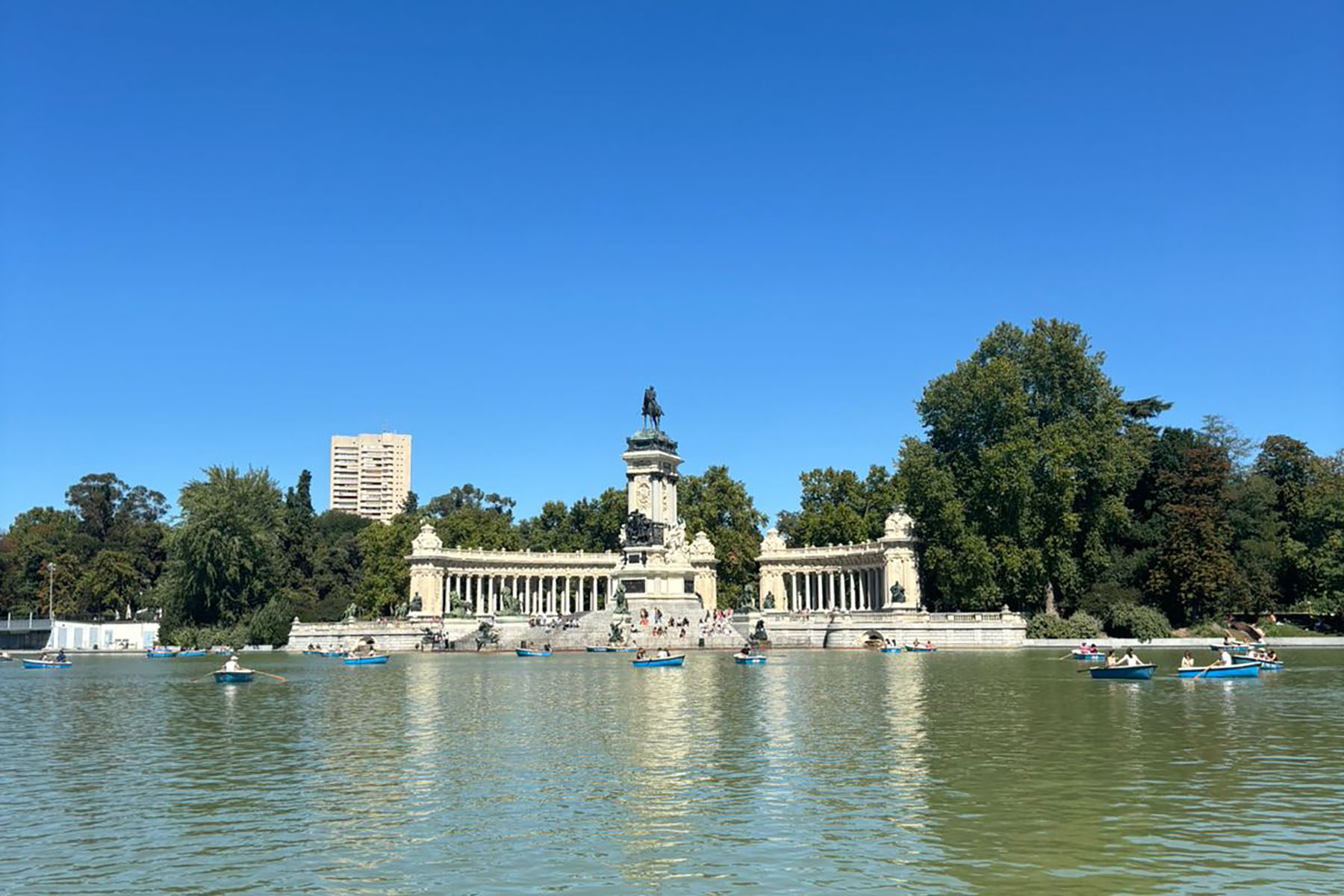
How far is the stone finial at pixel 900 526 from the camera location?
8638 cm

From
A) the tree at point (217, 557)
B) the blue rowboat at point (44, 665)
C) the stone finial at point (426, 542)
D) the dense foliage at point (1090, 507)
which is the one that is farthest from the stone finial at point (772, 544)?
the blue rowboat at point (44, 665)

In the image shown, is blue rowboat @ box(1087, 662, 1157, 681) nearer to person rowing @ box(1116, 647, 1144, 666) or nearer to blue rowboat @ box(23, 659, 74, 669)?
person rowing @ box(1116, 647, 1144, 666)

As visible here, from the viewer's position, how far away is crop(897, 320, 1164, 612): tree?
→ 77.1 meters

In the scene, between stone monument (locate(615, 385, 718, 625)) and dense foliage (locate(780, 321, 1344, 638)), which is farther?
stone monument (locate(615, 385, 718, 625))

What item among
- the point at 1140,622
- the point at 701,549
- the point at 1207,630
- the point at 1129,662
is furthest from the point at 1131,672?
the point at 701,549

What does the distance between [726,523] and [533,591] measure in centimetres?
1880

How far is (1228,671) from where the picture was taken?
43.3 m

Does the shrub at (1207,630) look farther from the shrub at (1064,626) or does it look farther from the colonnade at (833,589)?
the colonnade at (833,589)

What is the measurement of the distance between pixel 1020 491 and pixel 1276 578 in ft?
62.3

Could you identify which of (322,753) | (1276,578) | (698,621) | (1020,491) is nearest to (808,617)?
(698,621)

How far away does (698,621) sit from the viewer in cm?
8131

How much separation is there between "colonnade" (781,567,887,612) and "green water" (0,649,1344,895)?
175 ft

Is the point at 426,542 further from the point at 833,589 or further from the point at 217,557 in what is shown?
the point at 833,589

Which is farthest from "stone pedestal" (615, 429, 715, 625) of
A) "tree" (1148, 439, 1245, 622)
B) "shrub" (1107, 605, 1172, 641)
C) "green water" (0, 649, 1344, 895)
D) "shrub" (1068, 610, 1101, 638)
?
"green water" (0, 649, 1344, 895)
